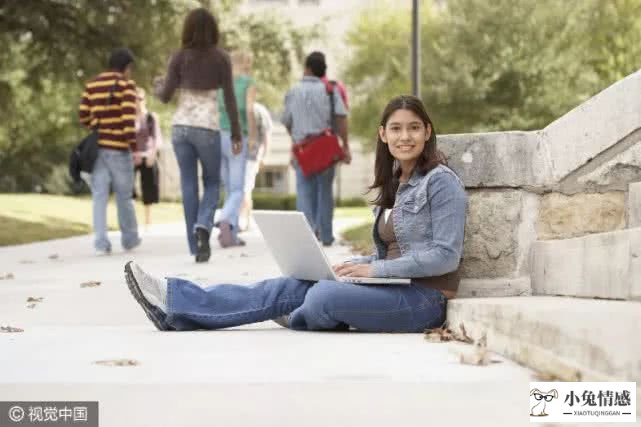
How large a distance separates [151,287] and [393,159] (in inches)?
57.9

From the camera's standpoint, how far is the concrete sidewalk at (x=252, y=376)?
14.0 feet

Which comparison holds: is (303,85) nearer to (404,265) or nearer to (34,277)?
(34,277)

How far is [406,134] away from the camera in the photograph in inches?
250

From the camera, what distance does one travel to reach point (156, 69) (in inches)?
830

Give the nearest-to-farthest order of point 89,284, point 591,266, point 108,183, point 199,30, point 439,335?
1. point 591,266
2. point 439,335
3. point 89,284
4. point 199,30
5. point 108,183

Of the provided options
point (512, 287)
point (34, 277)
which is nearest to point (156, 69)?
point (34, 277)

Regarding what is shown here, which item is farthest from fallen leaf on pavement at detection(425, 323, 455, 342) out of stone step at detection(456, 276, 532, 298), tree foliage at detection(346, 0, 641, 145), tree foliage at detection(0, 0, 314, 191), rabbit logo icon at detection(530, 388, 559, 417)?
tree foliage at detection(346, 0, 641, 145)

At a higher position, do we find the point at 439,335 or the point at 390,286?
the point at 390,286

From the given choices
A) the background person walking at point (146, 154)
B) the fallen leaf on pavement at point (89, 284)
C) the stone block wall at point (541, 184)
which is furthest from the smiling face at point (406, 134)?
the background person walking at point (146, 154)

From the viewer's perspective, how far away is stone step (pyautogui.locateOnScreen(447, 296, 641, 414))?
454 centimetres

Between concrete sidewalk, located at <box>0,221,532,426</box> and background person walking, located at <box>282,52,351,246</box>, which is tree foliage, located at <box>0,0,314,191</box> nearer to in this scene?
background person walking, located at <box>282,52,351,246</box>

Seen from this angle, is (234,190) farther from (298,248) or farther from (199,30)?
(298,248)

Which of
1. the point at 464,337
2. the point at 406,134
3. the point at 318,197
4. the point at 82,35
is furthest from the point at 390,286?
the point at 82,35

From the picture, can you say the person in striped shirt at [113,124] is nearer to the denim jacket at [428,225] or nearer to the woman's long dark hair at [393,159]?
the woman's long dark hair at [393,159]
